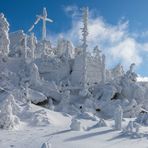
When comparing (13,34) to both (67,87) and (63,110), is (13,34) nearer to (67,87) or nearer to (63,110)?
(67,87)

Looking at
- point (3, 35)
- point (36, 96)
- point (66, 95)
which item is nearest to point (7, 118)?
point (36, 96)

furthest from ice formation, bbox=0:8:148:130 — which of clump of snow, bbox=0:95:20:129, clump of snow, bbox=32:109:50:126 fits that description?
clump of snow, bbox=0:95:20:129

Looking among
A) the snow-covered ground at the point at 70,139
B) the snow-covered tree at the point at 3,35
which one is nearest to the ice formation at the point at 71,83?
the snow-covered tree at the point at 3,35

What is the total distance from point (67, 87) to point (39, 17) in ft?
59.3

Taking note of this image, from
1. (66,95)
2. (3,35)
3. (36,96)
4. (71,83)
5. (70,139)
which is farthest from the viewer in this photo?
(3,35)

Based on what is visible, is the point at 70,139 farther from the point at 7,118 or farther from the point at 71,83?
the point at 71,83

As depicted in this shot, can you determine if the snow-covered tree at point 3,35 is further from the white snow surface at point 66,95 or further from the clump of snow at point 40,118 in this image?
the clump of snow at point 40,118

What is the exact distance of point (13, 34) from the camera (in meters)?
70.8

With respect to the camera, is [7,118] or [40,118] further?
A: [40,118]

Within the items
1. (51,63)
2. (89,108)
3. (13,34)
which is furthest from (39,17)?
(89,108)

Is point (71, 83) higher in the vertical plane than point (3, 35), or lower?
lower

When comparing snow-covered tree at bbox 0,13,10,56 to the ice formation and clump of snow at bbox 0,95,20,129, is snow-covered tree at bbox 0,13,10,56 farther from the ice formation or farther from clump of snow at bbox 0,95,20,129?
clump of snow at bbox 0,95,20,129

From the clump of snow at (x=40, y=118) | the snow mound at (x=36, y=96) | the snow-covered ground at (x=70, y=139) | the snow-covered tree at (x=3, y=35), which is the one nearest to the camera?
the snow-covered ground at (x=70, y=139)

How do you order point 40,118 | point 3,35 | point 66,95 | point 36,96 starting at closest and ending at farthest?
point 40,118 → point 36,96 → point 66,95 → point 3,35
